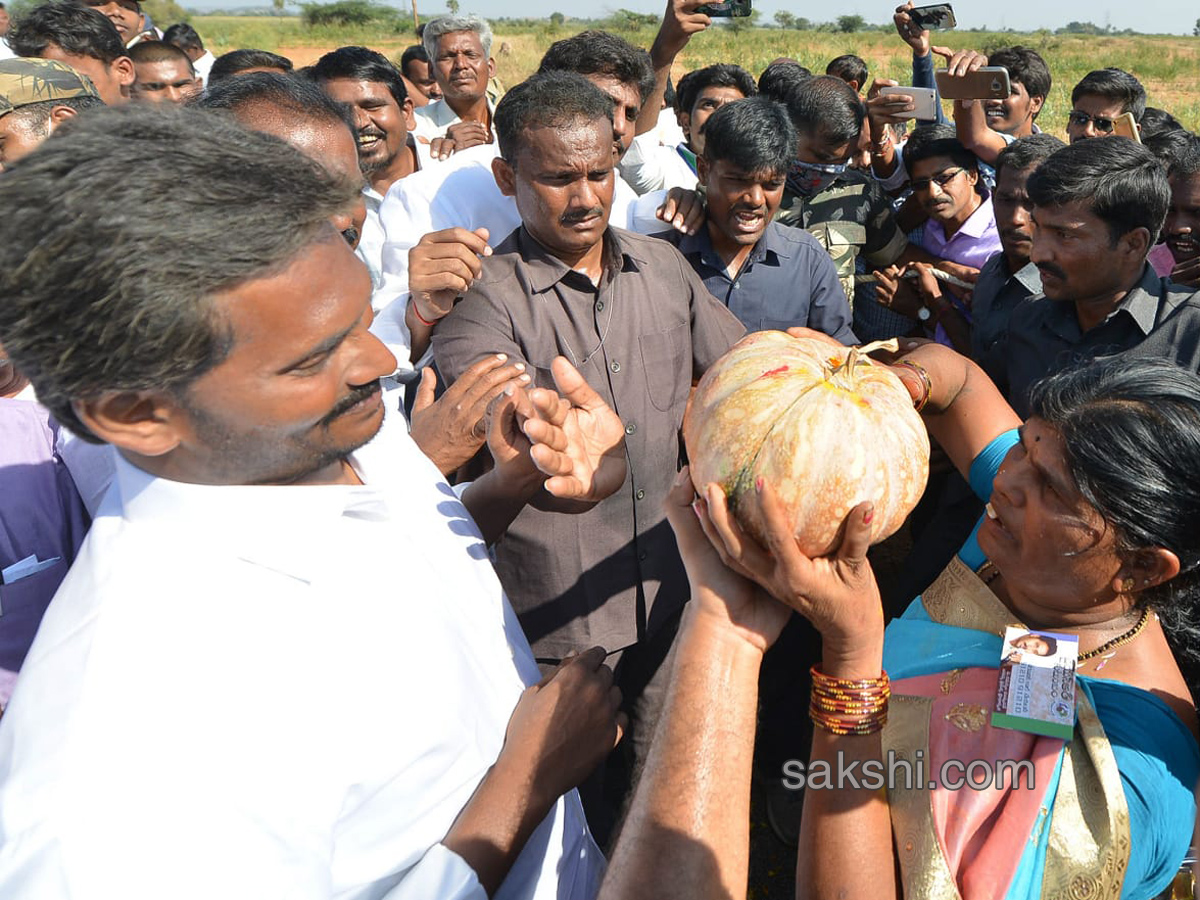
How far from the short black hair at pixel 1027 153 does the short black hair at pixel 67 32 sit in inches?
236

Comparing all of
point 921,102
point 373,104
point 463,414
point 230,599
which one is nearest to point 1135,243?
point 921,102

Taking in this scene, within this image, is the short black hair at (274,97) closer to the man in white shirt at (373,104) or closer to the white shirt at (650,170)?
the man in white shirt at (373,104)

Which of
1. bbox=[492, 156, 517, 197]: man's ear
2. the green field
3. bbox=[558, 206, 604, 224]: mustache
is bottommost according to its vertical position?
the green field

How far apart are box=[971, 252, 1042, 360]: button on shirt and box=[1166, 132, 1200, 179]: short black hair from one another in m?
1.01

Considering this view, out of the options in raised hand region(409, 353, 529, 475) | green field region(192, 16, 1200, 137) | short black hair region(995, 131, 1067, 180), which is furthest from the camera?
green field region(192, 16, 1200, 137)

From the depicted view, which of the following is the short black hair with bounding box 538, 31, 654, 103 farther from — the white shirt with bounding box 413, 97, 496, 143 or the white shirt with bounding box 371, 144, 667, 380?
the white shirt with bounding box 413, 97, 496, 143

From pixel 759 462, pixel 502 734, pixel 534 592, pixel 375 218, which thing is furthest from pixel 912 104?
pixel 502 734

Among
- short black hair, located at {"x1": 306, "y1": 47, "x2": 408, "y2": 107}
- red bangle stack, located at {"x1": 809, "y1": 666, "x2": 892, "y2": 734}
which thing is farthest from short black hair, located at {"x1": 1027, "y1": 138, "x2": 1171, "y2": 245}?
short black hair, located at {"x1": 306, "y1": 47, "x2": 408, "y2": 107}

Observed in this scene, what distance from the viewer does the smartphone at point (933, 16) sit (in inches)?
265

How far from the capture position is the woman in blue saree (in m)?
1.63

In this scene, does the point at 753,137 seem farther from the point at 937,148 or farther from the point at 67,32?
the point at 67,32

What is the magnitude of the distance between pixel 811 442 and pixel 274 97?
2.43 metres

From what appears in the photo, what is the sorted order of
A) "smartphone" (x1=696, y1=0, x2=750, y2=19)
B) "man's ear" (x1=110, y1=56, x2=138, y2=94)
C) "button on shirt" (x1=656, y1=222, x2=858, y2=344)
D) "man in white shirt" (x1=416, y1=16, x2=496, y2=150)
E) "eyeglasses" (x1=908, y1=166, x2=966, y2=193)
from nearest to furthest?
"button on shirt" (x1=656, y1=222, x2=858, y2=344) < "eyeglasses" (x1=908, y1=166, x2=966, y2=193) < "smartphone" (x1=696, y1=0, x2=750, y2=19) < "man's ear" (x1=110, y1=56, x2=138, y2=94) < "man in white shirt" (x1=416, y1=16, x2=496, y2=150)

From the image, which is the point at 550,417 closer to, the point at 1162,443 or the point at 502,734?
the point at 502,734
